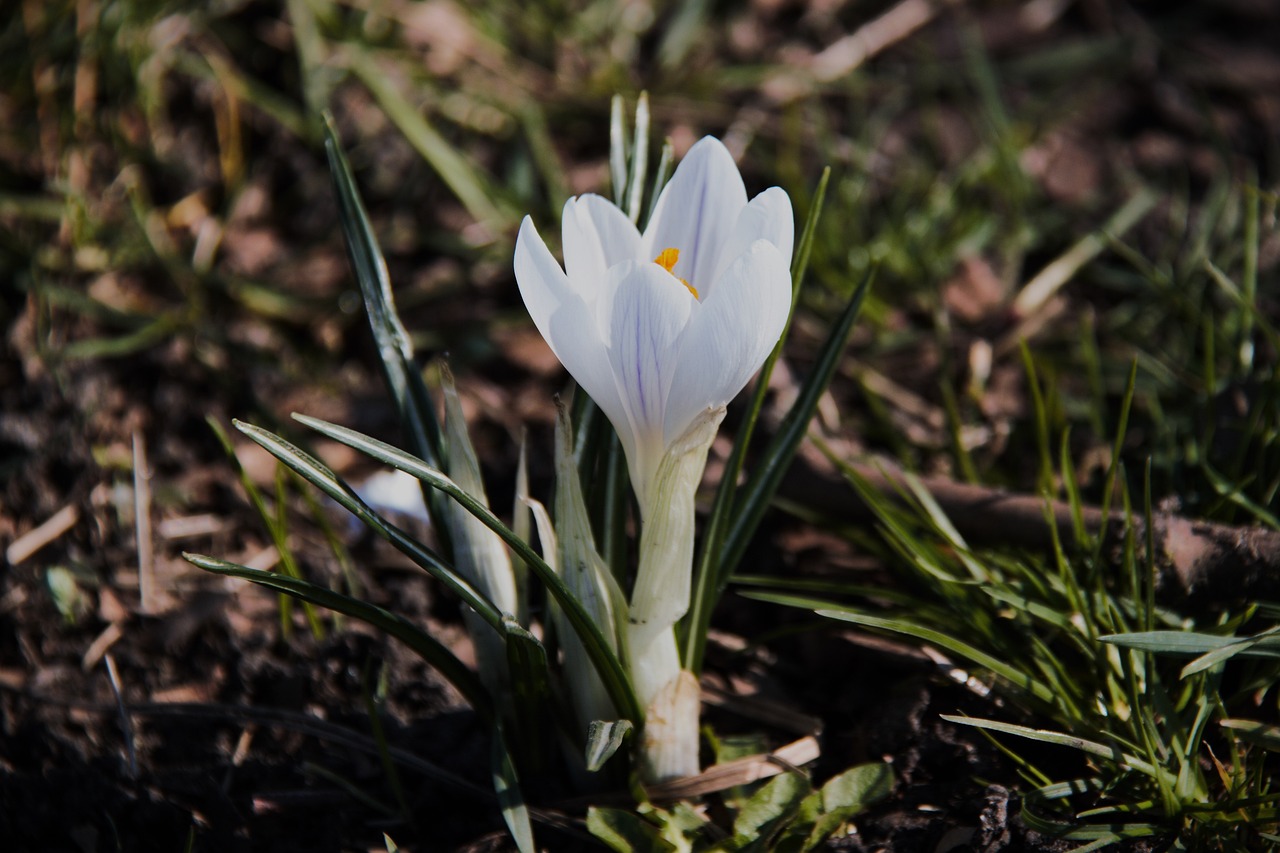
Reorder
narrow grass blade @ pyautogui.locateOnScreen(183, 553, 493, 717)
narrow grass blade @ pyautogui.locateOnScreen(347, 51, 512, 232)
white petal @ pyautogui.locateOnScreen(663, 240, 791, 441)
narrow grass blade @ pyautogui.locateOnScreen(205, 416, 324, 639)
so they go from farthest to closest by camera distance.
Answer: narrow grass blade @ pyautogui.locateOnScreen(347, 51, 512, 232) → narrow grass blade @ pyautogui.locateOnScreen(205, 416, 324, 639) → narrow grass blade @ pyautogui.locateOnScreen(183, 553, 493, 717) → white petal @ pyautogui.locateOnScreen(663, 240, 791, 441)

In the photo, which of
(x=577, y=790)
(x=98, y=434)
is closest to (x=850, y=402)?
(x=577, y=790)

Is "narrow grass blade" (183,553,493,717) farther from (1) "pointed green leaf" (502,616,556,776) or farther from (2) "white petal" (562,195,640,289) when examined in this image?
(2) "white petal" (562,195,640,289)

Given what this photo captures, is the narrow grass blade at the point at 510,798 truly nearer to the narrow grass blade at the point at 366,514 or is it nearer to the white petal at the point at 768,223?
the narrow grass blade at the point at 366,514

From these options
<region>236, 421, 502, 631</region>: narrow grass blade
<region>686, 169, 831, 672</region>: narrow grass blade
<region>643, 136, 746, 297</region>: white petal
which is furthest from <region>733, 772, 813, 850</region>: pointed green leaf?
<region>643, 136, 746, 297</region>: white petal

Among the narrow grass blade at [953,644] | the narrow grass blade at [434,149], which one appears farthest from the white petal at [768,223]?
the narrow grass blade at [434,149]

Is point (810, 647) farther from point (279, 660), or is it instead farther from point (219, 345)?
point (219, 345)
